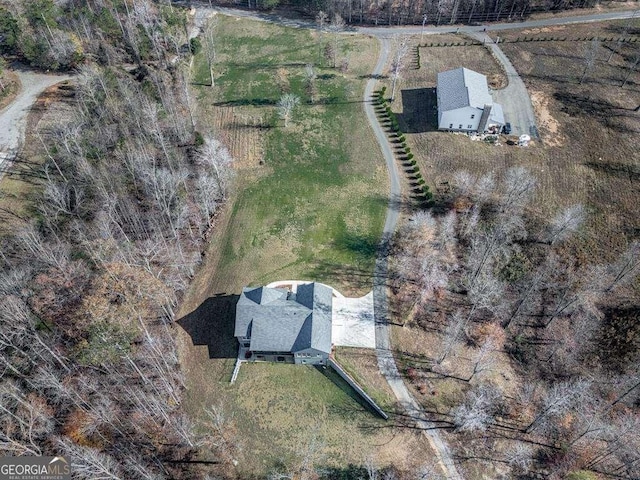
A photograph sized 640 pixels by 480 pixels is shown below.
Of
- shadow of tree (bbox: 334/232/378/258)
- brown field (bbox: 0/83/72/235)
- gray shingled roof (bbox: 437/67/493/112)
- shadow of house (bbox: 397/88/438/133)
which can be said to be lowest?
shadow of tree (bbox: 334/232/378/258)

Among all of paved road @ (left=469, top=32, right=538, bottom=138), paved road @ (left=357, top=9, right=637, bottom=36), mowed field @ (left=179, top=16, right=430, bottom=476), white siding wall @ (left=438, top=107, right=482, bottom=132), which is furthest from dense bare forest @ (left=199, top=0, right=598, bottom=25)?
white siding wall @ (left=438, top=107, right=482, bottom=132)

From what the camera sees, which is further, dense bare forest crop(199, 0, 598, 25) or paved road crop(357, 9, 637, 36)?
dense bare forest crop(199, 0, 598, 25)

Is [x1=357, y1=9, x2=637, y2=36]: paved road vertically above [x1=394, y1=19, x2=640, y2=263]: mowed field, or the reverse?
[x1=357, y1=9, x2=637, y2=36]: paved road

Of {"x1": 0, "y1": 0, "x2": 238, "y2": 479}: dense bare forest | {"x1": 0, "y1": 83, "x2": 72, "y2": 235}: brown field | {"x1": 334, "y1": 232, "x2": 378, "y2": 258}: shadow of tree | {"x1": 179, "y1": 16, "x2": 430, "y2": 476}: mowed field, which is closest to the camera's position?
{"x1": 0, "y1": 0, "x2": 238, "y2": 479}: dense bare forest

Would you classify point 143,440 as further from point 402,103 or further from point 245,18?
point 245,18

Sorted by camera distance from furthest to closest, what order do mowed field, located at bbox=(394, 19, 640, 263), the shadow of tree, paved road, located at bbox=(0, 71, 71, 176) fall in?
paved road, located at bbox=(0, 71, 71, 176) < mowed field, located at bbox=(394, 19, 640, 263) < the shadow of tree

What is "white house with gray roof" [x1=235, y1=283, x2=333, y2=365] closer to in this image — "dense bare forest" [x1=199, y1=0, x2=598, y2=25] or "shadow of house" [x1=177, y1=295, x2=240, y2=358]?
"shadow of house" [x1=177, y1=295, x2=240, y2=358]
